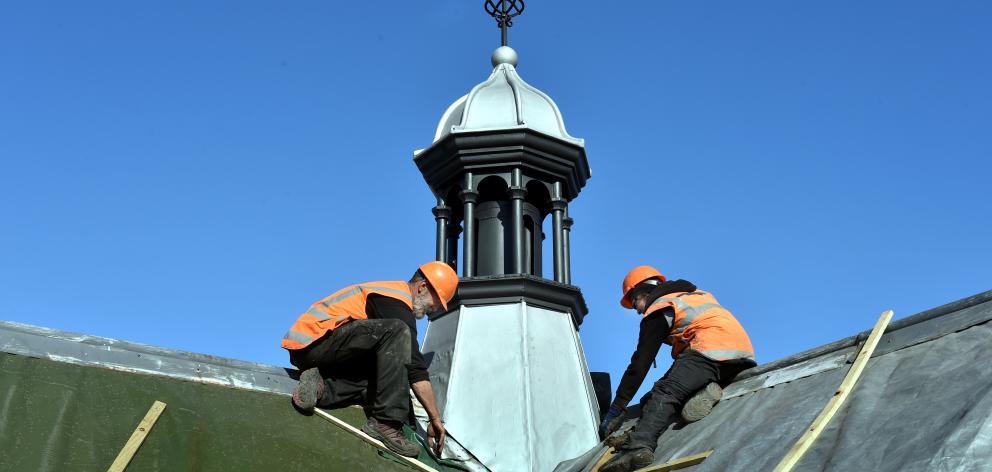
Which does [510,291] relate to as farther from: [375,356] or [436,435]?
[375,356]

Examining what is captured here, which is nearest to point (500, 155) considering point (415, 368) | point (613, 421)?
point (613, 421)

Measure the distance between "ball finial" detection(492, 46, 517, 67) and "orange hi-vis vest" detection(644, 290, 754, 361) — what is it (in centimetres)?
839

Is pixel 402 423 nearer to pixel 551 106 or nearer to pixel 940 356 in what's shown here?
pixel 940 356

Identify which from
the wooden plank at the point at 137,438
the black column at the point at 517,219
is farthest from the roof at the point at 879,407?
the black column at the point at 517,219

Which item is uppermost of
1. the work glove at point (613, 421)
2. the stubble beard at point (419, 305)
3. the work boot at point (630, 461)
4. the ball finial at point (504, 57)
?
the ball finial at point (504, 57)

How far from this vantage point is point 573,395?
1345 cm

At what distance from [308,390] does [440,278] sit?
179cm

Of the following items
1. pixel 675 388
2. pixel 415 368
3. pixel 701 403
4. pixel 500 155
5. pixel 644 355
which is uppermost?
pixel 500 155

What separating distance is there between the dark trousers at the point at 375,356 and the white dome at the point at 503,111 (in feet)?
21.6

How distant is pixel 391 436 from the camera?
9.64 m

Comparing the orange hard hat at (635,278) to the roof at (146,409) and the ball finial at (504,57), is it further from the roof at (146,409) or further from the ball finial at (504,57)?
the ball finial at (504,57)

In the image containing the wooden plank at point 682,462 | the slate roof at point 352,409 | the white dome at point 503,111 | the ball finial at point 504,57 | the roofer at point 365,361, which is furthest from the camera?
the ball finial at point 504,57

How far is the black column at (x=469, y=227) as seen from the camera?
615 inches

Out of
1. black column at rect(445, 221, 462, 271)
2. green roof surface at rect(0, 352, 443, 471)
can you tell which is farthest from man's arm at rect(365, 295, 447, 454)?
black column at rect(445, 221, 462, 271)
